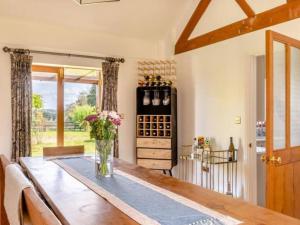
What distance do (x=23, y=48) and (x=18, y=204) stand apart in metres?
3.21

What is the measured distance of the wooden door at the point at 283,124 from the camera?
2.47 meters

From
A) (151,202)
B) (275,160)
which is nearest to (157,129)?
(275,160)

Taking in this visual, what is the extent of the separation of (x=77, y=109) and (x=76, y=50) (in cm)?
93

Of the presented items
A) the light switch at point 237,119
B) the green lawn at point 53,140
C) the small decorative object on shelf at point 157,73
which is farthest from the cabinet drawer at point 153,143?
the light switch at point 237,119

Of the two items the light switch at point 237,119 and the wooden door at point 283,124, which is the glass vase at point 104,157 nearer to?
the wooden door at point 283,124

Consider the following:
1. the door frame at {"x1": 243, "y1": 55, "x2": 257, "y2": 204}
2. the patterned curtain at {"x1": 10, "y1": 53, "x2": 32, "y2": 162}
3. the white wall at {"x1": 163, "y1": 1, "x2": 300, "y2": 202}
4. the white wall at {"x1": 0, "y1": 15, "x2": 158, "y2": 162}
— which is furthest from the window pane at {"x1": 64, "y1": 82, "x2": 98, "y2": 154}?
the door frame at {"x1": 243, "y1": 55, "x2": 257, "y2": 204}

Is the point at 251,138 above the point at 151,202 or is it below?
above

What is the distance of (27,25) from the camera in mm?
4109

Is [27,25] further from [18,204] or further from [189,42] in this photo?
[18,204]

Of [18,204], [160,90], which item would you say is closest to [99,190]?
[18,204]

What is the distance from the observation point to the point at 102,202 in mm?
1646

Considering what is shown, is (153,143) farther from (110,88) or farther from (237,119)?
(237,119)

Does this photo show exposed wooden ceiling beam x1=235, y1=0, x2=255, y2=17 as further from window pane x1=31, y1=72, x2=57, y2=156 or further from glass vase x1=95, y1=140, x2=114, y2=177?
window pane x1=31, y1=72, x2=57, y2=156

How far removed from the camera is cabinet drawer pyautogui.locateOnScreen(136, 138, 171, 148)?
4484 millimetres
